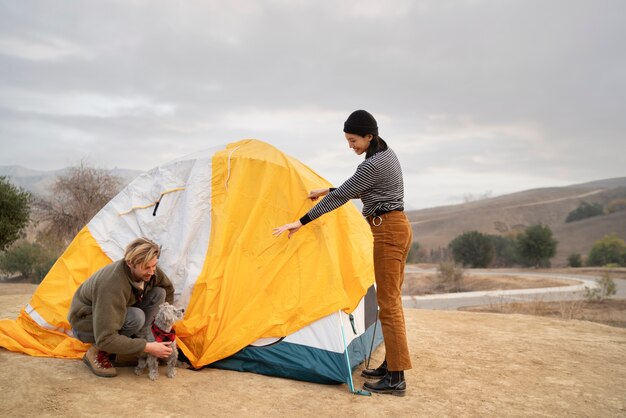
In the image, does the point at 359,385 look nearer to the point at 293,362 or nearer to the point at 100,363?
the point at 293,362

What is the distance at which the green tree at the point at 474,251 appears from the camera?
38.3 m

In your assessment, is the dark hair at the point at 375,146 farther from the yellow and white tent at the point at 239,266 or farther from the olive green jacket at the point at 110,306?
the olive green jacket at the point at 110,306

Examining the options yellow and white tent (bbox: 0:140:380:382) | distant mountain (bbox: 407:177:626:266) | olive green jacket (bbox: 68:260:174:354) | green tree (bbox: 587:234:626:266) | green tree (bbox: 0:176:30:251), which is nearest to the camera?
olive green jacket (bbox: 68:260:174:354)

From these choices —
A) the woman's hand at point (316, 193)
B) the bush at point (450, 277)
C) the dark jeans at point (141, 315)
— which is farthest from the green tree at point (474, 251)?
the dark jeans at point (141, 315)

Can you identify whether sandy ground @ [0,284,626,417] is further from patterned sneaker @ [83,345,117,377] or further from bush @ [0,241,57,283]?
bush @ [0,241,57,283]

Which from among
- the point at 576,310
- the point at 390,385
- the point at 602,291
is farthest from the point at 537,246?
the point at 390,385

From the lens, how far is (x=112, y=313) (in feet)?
12.2

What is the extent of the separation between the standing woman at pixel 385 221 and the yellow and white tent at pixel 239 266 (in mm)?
459

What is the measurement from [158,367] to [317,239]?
190 cm

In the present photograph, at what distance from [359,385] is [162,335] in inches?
72.2

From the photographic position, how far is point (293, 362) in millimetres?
4234

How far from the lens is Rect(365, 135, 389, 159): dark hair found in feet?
13.4

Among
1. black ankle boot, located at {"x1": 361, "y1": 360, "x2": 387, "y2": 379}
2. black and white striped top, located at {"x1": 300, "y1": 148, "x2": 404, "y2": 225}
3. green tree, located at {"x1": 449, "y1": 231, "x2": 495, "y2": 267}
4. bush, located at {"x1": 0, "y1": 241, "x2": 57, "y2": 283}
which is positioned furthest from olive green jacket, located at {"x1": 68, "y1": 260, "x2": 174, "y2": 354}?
green tree, located at {"x1": 449, "y1": 231, "x2": 495, "y2": 267}

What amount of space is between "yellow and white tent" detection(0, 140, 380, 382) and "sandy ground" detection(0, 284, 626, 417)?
261 millimetres
